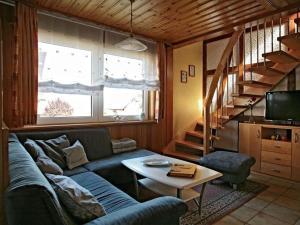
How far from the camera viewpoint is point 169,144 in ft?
14.3

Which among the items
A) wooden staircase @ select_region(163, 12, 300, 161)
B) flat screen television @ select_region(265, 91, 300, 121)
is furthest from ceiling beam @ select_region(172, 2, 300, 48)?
flat screen television @ select_region(265, 91, 300, 121)

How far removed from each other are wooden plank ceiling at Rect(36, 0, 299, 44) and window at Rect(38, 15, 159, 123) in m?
0.25

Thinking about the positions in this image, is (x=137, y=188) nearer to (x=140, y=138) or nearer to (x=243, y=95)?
(x=140, y=138)

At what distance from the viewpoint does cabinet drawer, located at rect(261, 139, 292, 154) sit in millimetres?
3322

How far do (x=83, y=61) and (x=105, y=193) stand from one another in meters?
2.05

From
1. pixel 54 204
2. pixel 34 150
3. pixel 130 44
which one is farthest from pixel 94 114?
pixel 54 204

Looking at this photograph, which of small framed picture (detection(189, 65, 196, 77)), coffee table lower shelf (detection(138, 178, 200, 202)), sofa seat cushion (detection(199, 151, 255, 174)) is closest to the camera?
coffee table lower shelf (detection(138, 178, 200, 202))

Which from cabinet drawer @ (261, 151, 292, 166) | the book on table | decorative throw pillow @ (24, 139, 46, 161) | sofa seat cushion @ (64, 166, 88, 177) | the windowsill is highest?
the windowsill

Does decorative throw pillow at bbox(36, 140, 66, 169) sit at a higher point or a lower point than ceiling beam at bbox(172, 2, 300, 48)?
lower

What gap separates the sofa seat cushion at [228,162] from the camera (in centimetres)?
282

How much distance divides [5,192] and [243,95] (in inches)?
148

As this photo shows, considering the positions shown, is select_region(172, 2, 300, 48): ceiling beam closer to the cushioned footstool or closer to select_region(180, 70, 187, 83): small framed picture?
select_region(180, 70, 187, 83): small framed picture

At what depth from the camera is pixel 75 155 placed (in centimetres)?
261

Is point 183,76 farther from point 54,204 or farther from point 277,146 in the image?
point 54,204
